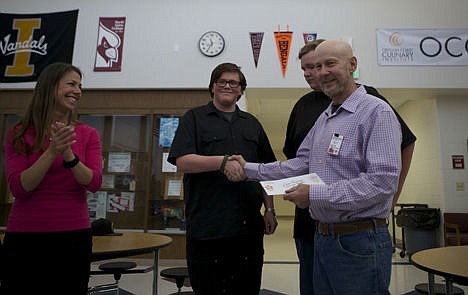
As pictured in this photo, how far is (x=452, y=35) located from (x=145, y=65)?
16.2 ft

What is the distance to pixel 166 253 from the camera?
487 centimetres

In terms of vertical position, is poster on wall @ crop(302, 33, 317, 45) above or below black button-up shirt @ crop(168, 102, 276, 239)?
above

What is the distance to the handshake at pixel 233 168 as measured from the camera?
151cm

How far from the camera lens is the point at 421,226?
17.0 feet

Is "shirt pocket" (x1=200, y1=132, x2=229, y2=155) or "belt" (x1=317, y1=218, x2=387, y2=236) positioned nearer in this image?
"belt" (x1=317, y1=218, x2=387, y2=236)

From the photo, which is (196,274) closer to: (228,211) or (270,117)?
(228,211)

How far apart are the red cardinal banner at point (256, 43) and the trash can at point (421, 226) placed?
11.4 ft

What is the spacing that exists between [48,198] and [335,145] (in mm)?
1123

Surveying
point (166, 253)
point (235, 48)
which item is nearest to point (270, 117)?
point (235, 48)

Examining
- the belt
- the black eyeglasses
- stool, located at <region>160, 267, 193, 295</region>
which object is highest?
the black eyeglasses

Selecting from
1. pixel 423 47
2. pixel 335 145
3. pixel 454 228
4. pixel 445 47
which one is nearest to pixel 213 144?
pixel 335 145

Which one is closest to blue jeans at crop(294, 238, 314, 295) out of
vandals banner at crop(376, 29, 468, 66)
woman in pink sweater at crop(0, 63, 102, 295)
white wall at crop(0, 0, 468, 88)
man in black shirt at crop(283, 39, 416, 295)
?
man in black shirt at crop(283, 39, 416, 295)

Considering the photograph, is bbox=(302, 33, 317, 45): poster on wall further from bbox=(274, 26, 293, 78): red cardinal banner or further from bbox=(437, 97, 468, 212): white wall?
bbox=(437, 97, 468, 212): white wall

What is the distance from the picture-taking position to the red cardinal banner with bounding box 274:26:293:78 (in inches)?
200
